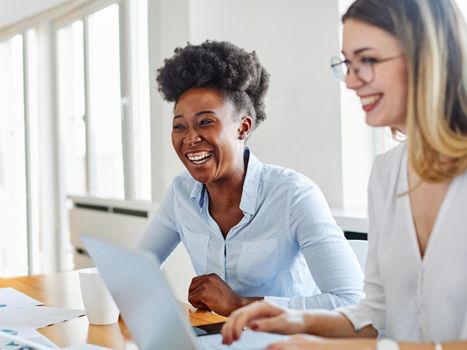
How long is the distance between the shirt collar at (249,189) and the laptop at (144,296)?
2.61 ft

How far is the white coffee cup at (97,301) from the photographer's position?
1495 millimetres

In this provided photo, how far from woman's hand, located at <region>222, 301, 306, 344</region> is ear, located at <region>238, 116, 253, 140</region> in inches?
33.0

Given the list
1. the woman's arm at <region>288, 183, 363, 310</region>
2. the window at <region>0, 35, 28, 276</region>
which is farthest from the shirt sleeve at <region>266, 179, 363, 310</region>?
the window at <region>0, 35, 28, 276</region>

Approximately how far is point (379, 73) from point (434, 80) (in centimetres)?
10

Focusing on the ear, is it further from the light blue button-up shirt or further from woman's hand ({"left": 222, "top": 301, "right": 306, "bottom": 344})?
woman's hand ({"left": 222, "top": 301, "right": 306, "bottom": 344})

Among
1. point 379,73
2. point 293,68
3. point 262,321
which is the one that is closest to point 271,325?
point 262,321

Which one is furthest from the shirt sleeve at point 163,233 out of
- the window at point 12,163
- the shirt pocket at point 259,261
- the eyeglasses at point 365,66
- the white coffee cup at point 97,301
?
the window at point 12,163

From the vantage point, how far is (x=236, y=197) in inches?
76.3

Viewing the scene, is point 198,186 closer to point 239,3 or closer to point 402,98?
point 402,98

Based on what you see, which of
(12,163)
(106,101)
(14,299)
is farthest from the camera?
(12,163)

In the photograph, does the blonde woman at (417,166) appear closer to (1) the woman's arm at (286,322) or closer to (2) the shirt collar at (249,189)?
(1) the woman's arm at (286,322)

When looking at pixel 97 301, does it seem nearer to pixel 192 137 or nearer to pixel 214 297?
pixel 214 297

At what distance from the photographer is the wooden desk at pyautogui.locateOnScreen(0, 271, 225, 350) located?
1370mm

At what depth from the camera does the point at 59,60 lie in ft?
19.6
